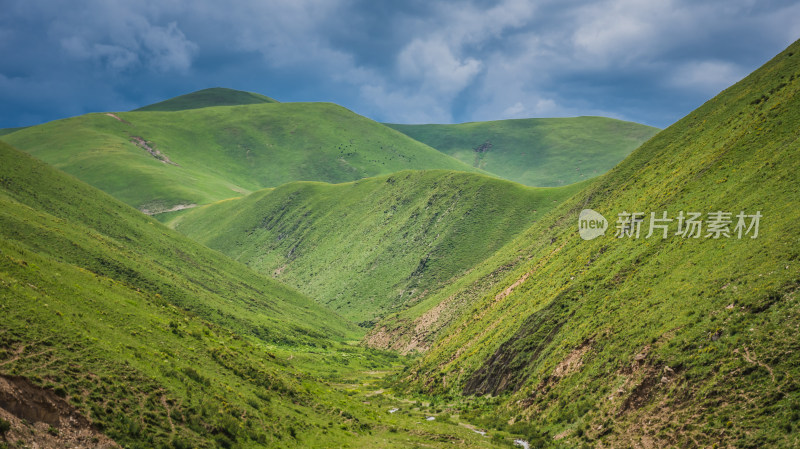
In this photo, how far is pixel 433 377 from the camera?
6138 centimetres

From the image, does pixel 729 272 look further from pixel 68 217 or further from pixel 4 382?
pixel 68 217

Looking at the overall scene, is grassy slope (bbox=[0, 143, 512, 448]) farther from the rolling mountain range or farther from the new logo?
the new logo

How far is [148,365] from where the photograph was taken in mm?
31141

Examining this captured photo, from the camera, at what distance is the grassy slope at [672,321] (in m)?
28.3

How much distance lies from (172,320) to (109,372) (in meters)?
15.1

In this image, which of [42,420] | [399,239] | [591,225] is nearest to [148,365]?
[42,420]

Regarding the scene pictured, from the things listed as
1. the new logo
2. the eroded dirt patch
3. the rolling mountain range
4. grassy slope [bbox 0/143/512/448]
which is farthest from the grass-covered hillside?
the eroded dirt patch

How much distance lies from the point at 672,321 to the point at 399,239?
394 feet

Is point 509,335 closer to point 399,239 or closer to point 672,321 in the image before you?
point 672,321

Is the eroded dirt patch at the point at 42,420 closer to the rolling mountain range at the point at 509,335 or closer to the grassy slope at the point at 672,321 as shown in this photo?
the rolling mountain range at the point at 509,335

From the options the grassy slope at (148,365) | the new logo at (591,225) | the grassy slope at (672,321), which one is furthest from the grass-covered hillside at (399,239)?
the grassy slope at (148,365)

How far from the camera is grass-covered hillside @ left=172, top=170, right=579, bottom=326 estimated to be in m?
131

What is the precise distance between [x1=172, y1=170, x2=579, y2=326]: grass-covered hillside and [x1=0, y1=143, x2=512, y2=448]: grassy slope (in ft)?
188

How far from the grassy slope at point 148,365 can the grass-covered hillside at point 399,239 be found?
57.3 m
